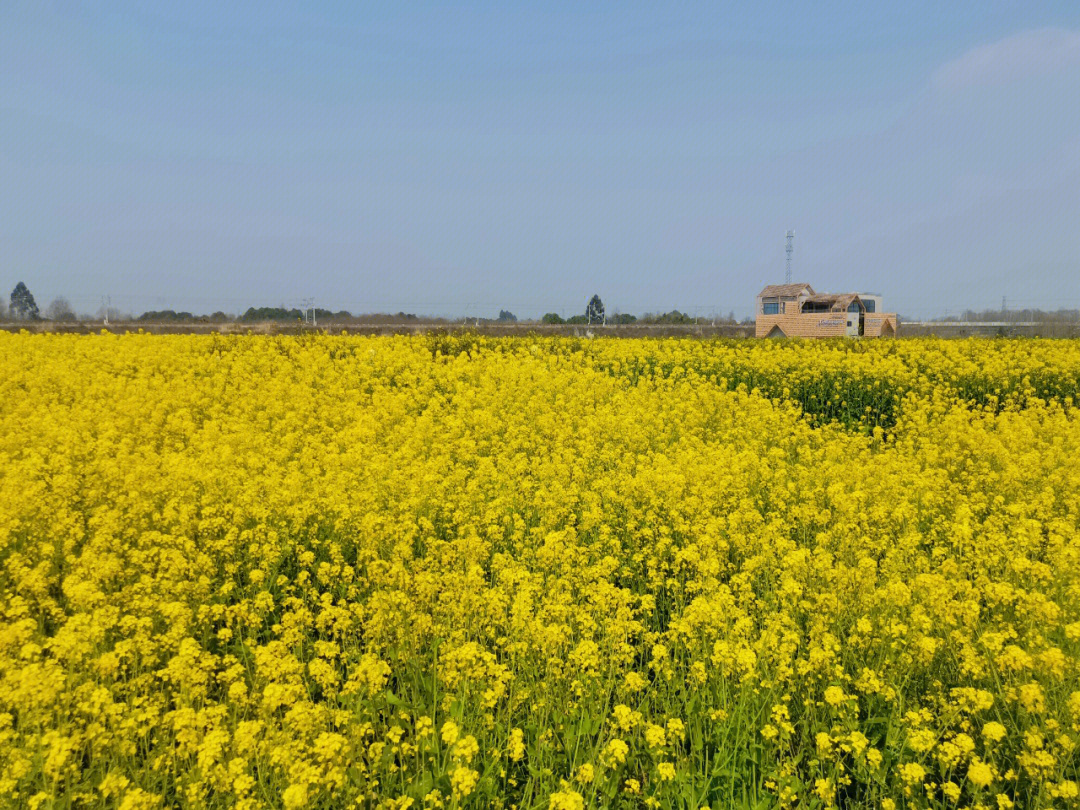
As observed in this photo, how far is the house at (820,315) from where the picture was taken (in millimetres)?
46125

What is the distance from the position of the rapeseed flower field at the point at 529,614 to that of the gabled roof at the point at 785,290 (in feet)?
138

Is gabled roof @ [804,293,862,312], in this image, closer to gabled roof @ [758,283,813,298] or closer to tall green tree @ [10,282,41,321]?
gabled roof @ [758,283,813,298]

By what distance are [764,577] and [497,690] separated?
2917 millimetres

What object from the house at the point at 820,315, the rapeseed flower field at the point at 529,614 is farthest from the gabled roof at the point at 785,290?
the rapeseed flower field at the point at 529,614

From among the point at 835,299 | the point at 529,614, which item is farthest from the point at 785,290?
the point at 529,614

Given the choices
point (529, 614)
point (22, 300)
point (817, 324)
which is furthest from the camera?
point (22, 300)

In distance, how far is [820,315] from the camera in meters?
46.7

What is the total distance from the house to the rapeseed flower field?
126ft

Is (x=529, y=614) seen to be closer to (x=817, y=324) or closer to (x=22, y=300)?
(x=817, y=324)

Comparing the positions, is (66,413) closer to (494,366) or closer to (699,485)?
(494,366)

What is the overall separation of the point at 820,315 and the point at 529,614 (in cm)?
4764

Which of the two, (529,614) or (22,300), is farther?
(22,300)

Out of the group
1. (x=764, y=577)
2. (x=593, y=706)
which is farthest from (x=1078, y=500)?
(x=593, y=706)

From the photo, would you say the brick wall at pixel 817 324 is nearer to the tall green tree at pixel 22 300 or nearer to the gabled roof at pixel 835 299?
the gabled roof at pixel 835 299
